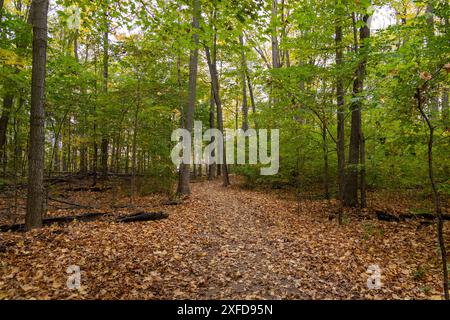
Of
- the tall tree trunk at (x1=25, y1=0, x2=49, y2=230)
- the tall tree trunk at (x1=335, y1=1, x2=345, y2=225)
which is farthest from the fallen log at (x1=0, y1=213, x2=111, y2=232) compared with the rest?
the tall tree trunk at (x1=335, y1=1, x2=345, y2=225)

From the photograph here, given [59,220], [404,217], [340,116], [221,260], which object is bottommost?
[221,260]

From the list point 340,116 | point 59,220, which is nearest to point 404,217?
point 340,116

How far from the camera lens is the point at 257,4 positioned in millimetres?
4781

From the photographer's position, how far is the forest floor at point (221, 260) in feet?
13.0

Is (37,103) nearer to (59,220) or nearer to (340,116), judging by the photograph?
(59,220)

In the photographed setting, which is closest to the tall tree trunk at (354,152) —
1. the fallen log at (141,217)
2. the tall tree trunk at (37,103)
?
the fallen log at (141,217)

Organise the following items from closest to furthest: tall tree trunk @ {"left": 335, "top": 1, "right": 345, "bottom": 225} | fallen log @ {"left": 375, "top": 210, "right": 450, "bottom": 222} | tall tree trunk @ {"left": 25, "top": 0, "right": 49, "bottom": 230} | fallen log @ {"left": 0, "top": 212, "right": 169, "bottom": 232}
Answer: tall tree trunk @ {"left": 25, "top": 0, "right": 49, "bottom": 230} → fallen log @ {"left": 0, "top": 212, "right": 169, "bottom": 232} → tall tree trunk @ {"left": 335, "top": 1, "right": 345, "bottom": 225} → fallen log @ {"left": 375, "top": 210, "right": 450, "bottom": 222}

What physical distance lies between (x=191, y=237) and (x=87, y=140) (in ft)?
31.4

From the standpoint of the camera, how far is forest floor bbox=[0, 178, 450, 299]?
156 inches

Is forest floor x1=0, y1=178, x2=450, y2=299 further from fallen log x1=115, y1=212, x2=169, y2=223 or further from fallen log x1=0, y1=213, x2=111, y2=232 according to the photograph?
fallen log x1=0, y1=213, x2=111, y2=232

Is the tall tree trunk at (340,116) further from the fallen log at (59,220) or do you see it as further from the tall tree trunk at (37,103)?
the fallen log at (59,220)

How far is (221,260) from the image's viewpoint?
523 centimetres
